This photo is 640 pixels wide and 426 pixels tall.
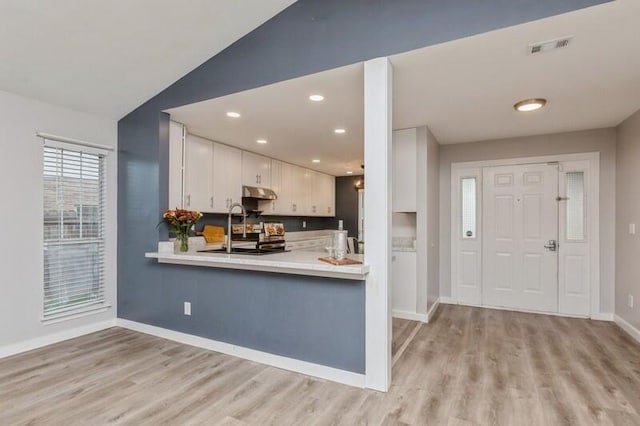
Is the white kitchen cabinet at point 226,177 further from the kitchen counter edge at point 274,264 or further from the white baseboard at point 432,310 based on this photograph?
the white baseboard at point 432,310

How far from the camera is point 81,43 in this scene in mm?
2764

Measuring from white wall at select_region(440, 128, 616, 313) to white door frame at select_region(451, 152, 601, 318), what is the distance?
0.04 metres

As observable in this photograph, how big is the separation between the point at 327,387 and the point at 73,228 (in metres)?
3.08

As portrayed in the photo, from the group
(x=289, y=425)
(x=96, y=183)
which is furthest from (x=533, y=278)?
(x=96, y=183)

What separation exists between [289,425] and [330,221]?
20.6 feet

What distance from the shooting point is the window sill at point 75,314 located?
337cm

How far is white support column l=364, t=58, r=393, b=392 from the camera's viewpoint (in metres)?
2.41

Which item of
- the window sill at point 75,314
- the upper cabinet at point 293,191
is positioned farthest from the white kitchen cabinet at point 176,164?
the upper cabinet at point 293,191

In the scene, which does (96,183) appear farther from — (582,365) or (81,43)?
(582,365)

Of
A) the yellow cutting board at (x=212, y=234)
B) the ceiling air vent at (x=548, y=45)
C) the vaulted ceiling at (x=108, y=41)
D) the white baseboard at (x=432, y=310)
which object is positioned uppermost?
the vaulted ceiling at (x=108, y=41)

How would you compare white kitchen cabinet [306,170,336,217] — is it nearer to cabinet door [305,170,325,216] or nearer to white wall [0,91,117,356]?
cabinet door [305,170,325,216]

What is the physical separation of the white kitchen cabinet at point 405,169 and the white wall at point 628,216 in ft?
7.55

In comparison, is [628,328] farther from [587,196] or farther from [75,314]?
[75,314]

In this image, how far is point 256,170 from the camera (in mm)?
5535
